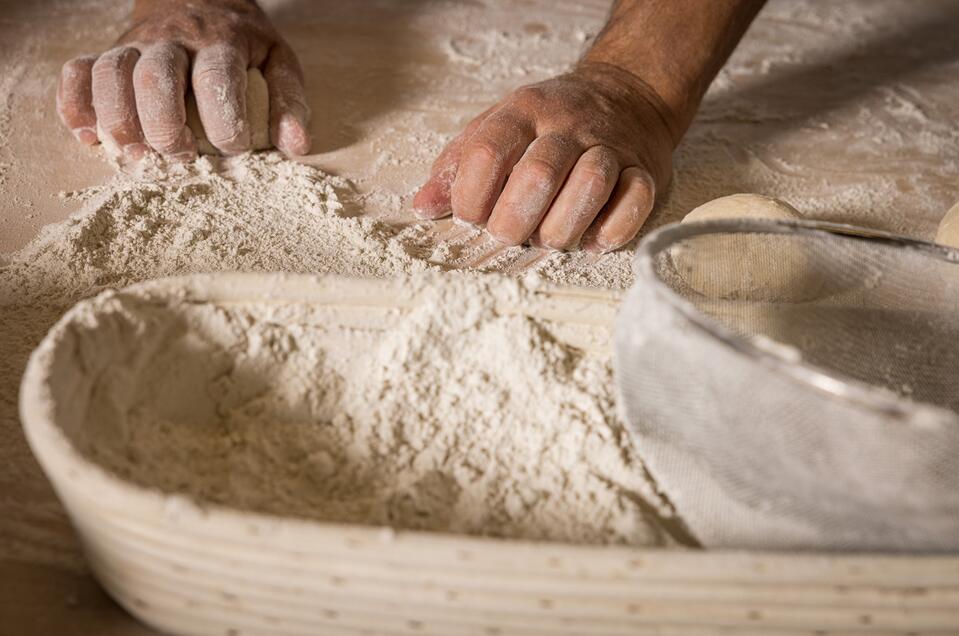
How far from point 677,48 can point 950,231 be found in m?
0.60

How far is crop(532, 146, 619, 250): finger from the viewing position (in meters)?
1.19

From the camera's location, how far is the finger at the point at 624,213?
48.4 inches

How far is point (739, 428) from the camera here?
0.67 m

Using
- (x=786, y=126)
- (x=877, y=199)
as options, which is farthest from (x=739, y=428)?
(x=786, y=126)

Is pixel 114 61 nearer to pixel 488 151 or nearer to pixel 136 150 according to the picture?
pixel 136 150

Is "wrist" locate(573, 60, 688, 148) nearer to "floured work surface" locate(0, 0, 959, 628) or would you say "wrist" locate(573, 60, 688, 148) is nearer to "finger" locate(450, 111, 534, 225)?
"floured work surface" locate(0, 0, 959, 628)

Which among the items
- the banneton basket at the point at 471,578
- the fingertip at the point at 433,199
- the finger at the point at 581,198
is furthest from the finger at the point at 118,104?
the banneton basket at the point at 471,578

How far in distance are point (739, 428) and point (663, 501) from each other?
0.15 m

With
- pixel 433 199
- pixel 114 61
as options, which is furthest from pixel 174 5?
pixel 433 199

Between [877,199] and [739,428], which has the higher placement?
[739,428]

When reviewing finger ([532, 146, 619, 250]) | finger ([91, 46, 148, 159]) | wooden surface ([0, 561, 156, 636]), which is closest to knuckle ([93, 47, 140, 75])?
finger ([91, 46, 148, 159])

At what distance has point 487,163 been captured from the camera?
1.21 meters

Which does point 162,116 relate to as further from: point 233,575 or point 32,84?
point 233,575

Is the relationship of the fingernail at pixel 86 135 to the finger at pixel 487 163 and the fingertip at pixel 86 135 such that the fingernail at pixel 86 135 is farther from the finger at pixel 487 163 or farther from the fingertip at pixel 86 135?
the finger at pixel 487 163
